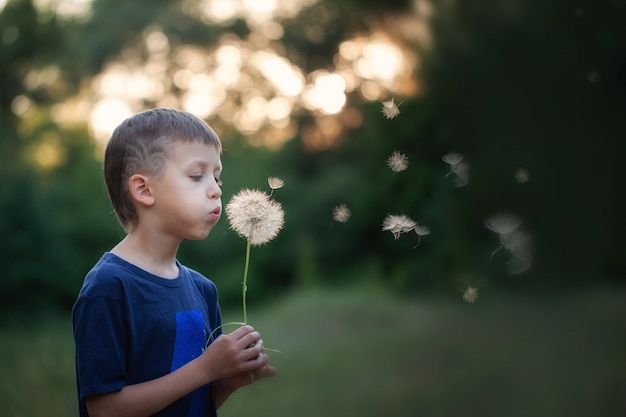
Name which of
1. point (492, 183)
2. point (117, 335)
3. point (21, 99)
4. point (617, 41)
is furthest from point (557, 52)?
point (21, 99)

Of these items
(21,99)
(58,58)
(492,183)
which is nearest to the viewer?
(492,183)

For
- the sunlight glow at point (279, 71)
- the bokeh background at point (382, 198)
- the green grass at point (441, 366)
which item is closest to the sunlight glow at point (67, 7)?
the bokeh background at point (382, 198)

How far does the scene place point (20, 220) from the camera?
35.6 feet

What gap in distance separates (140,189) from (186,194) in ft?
0.42

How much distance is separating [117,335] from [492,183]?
4.75m

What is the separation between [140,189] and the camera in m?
1.87

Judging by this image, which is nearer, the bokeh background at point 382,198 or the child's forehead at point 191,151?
the child's forehead at point 191,151

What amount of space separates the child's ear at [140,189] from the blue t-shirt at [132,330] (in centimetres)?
16

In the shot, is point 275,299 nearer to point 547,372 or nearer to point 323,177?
point 323,177

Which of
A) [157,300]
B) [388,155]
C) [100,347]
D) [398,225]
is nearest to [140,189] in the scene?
[157,300]

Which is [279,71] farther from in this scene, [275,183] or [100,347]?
[100,347]

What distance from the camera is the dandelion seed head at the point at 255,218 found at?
6.74 ft

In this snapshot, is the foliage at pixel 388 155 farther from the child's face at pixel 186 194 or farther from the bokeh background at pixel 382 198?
the child's face at pixel 186 194

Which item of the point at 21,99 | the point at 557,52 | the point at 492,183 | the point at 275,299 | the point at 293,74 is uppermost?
the point at 293,74
